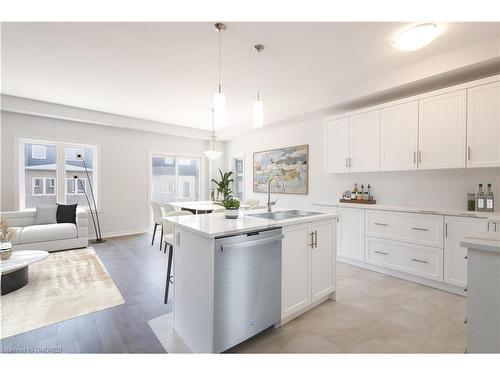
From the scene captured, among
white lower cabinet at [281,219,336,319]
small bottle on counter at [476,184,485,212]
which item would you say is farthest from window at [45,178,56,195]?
small bottle on counter at [476,184,485,212]

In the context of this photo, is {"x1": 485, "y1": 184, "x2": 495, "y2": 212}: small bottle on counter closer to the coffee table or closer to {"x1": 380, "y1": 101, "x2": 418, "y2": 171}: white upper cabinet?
{"x1": 380, "y1": 101, "x2": 418, "y2": 171}: white upper cabinet

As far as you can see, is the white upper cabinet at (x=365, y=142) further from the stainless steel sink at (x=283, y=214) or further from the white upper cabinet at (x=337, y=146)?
the stainless steel sink at (x=283, y=214)

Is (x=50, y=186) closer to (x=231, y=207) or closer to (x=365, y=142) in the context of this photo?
(x=231, y=207)

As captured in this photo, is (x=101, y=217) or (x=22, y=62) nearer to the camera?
(x=22, y=62)

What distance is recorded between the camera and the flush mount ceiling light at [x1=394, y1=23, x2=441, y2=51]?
83.4 inches

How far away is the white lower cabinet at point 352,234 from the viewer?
11.0 feet

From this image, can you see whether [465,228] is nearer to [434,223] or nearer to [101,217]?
[434,223]

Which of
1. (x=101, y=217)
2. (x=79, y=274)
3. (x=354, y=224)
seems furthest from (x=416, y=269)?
(x=101, y=217)

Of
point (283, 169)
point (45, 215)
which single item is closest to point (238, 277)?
point (283, 169)

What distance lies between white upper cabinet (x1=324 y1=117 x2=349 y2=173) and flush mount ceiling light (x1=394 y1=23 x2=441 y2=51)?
1377 mm

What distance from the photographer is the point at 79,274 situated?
3070 mm

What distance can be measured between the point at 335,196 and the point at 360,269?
135 centimetres

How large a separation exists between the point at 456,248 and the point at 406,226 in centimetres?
51
